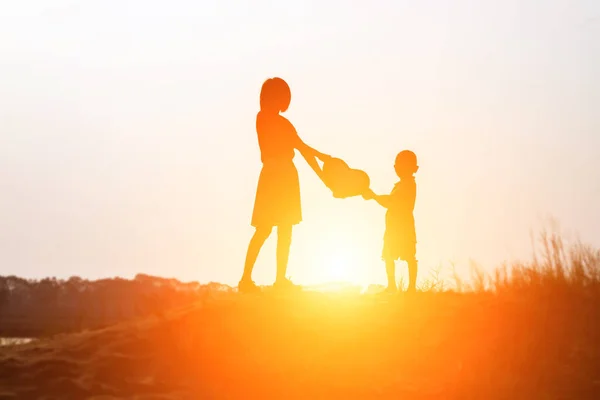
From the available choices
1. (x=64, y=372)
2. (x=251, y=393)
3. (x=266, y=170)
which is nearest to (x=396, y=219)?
(x=266, y=170)

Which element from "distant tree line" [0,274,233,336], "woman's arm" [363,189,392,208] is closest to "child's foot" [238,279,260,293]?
"woman's arm" [363,189,392,208]

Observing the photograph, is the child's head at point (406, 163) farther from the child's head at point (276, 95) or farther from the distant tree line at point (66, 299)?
the distant tree line at point (66, 299)

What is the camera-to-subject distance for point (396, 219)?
1014 cm

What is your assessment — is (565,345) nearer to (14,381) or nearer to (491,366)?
(491,366)

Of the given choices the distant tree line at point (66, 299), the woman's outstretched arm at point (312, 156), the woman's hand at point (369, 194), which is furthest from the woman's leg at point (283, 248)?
the distant tree line at point (66, 299)

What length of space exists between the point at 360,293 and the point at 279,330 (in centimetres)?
224

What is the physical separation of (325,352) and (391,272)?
2.63 metres

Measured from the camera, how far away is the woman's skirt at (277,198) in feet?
28.9

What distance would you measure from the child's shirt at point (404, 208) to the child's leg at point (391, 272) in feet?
1.25

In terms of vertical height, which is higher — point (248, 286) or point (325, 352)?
point (248, 286)

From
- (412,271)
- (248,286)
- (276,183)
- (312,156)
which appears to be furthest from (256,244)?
(412,271)

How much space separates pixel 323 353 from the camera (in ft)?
25.5

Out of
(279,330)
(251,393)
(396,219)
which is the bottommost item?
(251,393)

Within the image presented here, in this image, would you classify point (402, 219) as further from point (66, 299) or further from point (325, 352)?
point (66, 299)
